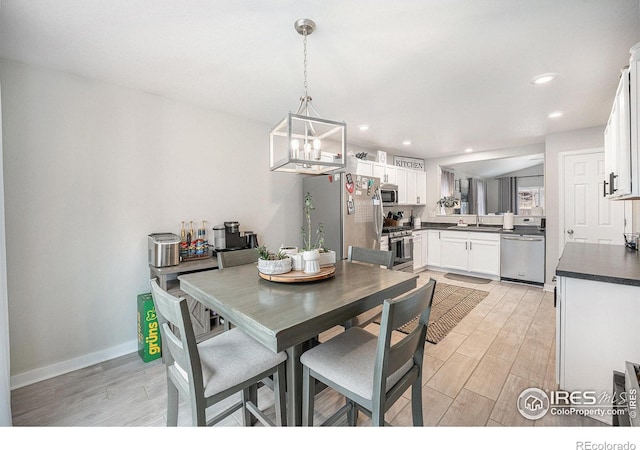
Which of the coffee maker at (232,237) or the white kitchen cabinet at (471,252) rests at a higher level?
the coffee maker at (232,237)

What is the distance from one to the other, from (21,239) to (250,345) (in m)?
2.00

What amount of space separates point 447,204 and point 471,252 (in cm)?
121

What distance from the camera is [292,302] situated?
4.32ft

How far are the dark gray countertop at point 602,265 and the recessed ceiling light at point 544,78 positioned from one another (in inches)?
57.3

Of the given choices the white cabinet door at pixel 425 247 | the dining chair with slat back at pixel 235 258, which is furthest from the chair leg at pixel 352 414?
the white cabinet door at pixel 425 247

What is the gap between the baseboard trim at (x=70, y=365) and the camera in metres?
2.04

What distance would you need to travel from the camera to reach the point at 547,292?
404 centimetres

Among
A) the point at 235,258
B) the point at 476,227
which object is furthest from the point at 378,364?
the point at 476,227

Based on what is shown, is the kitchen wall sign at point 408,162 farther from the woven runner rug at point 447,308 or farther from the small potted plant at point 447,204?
the woven runner rug at point 447,308

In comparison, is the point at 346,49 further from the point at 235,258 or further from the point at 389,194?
the point at 389,194

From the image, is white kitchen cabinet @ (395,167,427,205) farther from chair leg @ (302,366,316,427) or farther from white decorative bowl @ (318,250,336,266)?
chair leg @ (302,366,316,427)

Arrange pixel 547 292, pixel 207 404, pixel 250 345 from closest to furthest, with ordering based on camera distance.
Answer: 1. pixel 207 404
2. pixel 250 345
3. pixel 547 292
